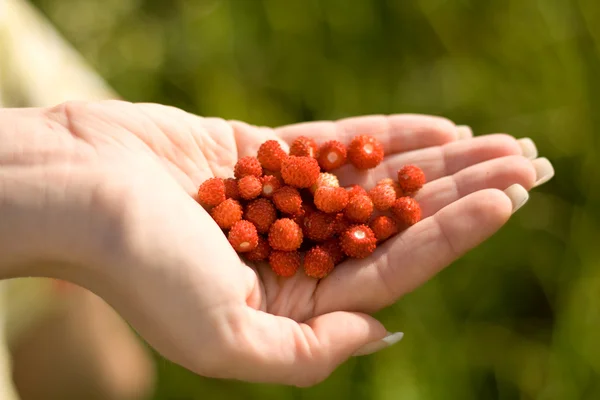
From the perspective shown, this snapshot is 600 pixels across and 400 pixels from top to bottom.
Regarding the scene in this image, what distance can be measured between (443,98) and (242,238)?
3.86ft

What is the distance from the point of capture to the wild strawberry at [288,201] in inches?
62.6

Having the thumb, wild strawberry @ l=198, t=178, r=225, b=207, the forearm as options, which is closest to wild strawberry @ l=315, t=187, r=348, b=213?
wild strawberry @ l=198, t=178, r=225, b=207

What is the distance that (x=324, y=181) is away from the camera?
167 centimetres

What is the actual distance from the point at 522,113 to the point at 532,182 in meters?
0.74

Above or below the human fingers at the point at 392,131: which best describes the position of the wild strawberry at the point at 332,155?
below

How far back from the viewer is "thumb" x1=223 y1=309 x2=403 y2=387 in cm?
121

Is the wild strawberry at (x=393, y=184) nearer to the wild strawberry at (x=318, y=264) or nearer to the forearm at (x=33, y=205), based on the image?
the wild strawberry at (x=318, y=264)

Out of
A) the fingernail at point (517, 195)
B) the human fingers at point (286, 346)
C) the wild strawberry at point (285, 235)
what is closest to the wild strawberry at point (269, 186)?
the wild strawberry at point (285, 235)

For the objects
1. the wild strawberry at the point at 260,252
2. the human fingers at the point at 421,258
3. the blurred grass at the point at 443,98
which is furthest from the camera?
the blurred grass at the point at 443,98

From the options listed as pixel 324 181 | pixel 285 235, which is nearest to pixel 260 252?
pixel 285 235

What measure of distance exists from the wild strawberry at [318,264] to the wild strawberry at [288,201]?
145 millimetres

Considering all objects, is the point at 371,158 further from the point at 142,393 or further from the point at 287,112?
the point at 142,393

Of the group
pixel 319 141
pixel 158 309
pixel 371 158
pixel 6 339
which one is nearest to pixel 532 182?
pixel 371 158

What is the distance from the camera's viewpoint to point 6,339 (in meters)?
1.55
